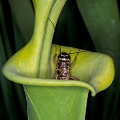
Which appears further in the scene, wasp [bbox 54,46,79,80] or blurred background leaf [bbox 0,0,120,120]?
blurred background leaf [bbox 0,0,120,120]

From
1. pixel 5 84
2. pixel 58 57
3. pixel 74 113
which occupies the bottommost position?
pixel 5 84

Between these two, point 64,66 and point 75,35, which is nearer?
point 64,66

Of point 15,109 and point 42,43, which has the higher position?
point 42,43

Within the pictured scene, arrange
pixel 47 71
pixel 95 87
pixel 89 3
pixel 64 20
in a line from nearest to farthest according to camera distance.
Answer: pixel 95 87
pixel 47 71
pixel 89 3
pixel 64 20

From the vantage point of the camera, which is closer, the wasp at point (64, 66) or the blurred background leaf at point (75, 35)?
the wasp at point (64, 66)

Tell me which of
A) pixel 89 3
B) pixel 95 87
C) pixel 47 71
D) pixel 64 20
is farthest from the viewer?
pixel 64 20

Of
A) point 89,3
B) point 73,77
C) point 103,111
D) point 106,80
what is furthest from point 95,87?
point 103,111

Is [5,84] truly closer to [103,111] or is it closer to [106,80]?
[103,111]

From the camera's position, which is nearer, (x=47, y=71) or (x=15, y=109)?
(x=47, y=71)
